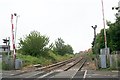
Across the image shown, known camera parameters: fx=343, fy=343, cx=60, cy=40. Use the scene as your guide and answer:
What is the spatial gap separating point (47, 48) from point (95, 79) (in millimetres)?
57320

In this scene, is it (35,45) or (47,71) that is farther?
(35,45)

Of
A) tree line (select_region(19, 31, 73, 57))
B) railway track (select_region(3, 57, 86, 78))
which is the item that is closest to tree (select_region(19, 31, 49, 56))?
tree line (select_region(19, 31, 73, 57))

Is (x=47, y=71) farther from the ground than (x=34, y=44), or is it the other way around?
(x=34, y=44)

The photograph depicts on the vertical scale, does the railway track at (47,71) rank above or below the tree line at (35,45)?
below

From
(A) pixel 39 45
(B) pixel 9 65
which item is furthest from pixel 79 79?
(A) pixel 39 45

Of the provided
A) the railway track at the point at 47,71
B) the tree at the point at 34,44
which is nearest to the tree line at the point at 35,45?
the tree at the point at 34,44

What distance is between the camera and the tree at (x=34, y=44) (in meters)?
79.3

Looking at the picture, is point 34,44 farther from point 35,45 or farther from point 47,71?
point 47,71

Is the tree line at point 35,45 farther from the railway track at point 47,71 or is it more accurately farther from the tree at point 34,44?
the railway track at point 47,71

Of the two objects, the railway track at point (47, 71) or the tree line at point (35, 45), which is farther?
the tree line at point (35, 45)

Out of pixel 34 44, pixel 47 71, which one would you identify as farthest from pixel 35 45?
pixel 47 71

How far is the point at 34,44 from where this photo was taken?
79188 millimetres

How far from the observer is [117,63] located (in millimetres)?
38250

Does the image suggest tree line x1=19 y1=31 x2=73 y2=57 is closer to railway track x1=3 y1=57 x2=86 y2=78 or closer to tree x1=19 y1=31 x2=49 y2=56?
tree x1=19 y1=31 x2=49 y2=56
